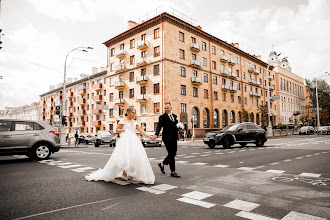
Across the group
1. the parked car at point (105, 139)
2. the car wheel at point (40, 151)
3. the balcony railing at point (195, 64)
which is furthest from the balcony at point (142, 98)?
the car wheel at point (40, 151)

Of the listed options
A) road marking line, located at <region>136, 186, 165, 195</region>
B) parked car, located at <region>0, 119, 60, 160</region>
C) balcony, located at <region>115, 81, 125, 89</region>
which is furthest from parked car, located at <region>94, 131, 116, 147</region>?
road marking line, located at <region>136, 186, 165, 195</region>

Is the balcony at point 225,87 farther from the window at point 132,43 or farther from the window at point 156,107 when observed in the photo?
the window at point 132,43

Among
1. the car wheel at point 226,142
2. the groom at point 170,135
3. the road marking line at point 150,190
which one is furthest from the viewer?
the car wheel at point 226,142

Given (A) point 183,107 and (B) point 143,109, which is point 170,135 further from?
(B) point 143,109

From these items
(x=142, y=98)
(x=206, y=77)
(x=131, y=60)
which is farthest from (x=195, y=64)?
(x=131, y=60)

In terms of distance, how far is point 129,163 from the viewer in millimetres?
5262

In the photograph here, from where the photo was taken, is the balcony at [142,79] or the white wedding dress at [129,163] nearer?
the white wedding dress at [129,163]

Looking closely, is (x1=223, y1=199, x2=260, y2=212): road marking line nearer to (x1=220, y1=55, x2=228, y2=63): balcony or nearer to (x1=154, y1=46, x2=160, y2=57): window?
(x1=154, y1=46, x2=160, y2=57): window

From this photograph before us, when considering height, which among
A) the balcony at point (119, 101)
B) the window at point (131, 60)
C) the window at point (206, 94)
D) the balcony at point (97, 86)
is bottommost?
the balcony at point (119, 101)

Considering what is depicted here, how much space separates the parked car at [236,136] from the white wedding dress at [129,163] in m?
11.0

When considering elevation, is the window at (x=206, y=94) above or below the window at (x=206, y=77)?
below

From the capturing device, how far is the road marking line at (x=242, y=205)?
11.4 feet

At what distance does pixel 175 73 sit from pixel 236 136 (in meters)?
20.4

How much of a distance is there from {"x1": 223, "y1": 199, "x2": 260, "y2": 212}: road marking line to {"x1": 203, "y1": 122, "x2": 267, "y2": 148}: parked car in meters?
11.9
